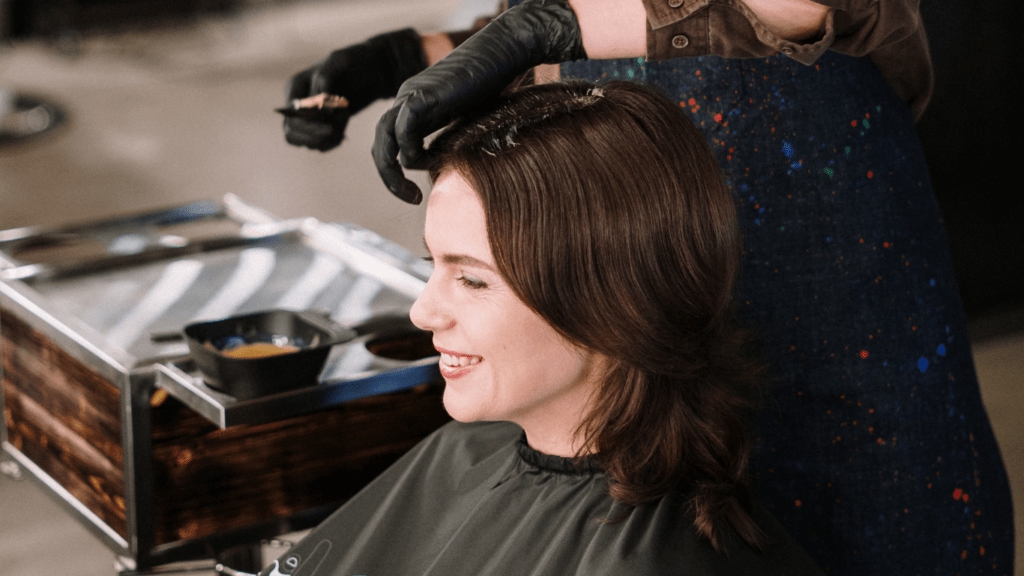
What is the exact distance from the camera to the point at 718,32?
44.8 inches

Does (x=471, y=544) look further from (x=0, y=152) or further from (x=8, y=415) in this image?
(x=0, y=152)

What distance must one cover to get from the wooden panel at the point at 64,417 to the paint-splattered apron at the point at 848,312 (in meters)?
1.00

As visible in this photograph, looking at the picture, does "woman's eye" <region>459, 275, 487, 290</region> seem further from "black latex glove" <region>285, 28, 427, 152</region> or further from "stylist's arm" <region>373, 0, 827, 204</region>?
"black latex glove" <region>285, 28, 427, 152</region>

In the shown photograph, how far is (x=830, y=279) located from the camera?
4.58ft

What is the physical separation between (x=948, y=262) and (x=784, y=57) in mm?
393

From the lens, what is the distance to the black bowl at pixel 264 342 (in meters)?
1.45

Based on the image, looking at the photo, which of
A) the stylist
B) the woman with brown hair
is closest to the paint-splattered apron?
the stylist

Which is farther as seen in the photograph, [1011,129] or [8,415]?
[1011,129]

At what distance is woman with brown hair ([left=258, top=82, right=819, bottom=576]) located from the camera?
1100 mm

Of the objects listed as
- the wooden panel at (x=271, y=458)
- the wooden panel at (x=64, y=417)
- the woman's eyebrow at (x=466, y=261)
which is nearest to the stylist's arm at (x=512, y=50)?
the woman's eyebrow at (x=466, y=261)

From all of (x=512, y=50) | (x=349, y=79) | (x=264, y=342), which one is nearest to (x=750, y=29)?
(x=512, y=50)

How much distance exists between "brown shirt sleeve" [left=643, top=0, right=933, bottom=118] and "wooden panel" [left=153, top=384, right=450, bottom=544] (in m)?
0.83

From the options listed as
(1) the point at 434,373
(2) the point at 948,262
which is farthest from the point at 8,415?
(2) the point at 948,262

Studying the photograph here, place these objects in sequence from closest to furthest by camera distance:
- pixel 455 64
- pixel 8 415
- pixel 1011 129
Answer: pixel 455 64 < pixel 8 415 < pixel 1011 129
